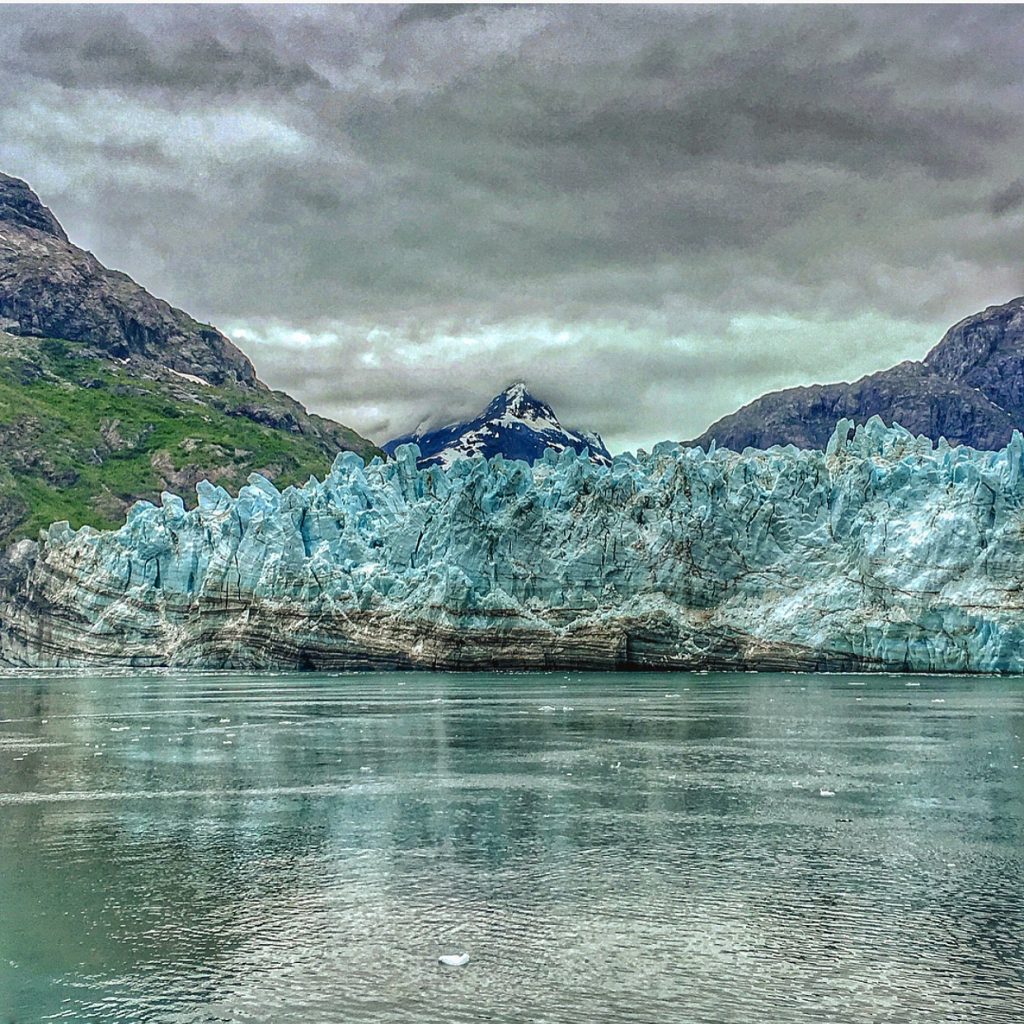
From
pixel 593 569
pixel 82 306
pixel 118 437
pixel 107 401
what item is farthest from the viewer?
pixel 82 306

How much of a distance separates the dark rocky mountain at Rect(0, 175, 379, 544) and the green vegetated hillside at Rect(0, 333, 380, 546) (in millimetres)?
213

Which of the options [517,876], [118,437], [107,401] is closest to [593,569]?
[517,876]

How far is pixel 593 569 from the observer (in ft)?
197

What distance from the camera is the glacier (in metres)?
52.7

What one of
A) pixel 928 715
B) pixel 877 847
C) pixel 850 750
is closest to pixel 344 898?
pixel 877 847

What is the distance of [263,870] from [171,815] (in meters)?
4.44

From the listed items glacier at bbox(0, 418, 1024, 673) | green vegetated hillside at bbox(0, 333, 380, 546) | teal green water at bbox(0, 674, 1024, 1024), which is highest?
green vegetated hillside at bbox(0, 333, 380, 546)

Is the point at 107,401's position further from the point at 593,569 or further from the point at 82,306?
the point at 593,569

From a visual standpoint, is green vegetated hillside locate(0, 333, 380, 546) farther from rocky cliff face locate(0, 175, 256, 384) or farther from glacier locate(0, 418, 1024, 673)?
glacier locate(0, 418, 1024, 673)

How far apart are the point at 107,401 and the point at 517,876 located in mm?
137536

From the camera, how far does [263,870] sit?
14500mm

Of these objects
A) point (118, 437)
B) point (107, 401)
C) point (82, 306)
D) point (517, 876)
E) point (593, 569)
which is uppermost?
point (82, 306)

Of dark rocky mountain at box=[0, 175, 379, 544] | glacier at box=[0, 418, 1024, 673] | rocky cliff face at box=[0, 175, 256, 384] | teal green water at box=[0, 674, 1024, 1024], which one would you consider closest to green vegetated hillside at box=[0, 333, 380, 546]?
dark rocky mountain at box=[0, 175, 379, 544]

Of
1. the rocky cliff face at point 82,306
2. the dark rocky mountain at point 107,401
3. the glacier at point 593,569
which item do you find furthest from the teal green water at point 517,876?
the rocky cliff face at point 82,306
